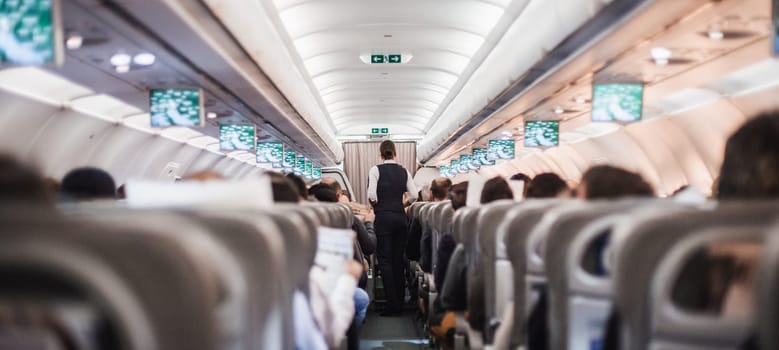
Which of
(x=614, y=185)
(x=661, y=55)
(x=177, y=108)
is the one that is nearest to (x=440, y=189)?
(x=661, y=55)

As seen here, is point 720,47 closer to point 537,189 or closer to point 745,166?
point 537,189

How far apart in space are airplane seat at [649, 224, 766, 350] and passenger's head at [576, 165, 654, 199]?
127 cm

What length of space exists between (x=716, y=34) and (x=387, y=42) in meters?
9.10

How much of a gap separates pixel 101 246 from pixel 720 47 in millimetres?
7995

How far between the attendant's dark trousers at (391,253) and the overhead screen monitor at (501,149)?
8572 millimetres

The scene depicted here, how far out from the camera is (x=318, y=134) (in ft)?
65.1

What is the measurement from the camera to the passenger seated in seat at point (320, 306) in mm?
3504

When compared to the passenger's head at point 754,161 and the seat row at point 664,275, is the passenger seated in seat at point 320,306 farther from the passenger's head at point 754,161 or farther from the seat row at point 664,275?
the passenger's head at point 754,161

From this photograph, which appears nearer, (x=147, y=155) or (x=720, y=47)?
(x=720, y=47)

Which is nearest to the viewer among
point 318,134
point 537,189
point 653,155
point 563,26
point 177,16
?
point 537,189

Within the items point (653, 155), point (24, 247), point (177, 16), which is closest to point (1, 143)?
point (177, 16)

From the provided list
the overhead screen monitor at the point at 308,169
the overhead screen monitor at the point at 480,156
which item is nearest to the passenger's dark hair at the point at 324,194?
the overhead screen monitor at the point at 480,156

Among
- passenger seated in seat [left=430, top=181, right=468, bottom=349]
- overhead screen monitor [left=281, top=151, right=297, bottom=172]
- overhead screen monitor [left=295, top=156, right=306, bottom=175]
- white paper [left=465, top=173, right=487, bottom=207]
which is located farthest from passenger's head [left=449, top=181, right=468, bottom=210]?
overhead screen monitor [left=295, top=156, right=306, bottom=175]

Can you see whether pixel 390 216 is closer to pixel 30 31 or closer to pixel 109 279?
pixel 30 31
